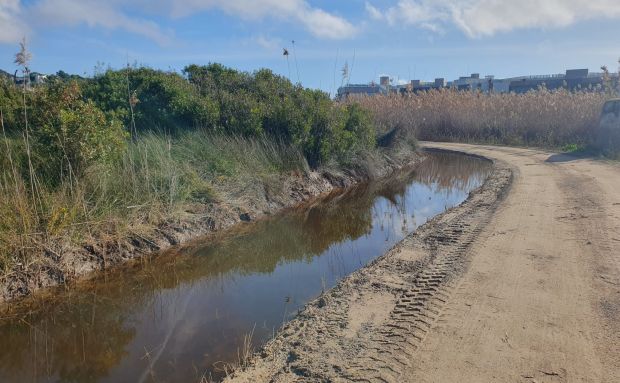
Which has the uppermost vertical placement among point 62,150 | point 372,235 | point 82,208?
point 62,150

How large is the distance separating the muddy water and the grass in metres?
0.88

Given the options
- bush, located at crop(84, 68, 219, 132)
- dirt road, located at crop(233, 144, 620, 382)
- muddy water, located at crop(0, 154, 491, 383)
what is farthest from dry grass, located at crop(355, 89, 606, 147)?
dirt road, located at crop(233, 144, 620, 382)

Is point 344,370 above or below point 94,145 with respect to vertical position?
below

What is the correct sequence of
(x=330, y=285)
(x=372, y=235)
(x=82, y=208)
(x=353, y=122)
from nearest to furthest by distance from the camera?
1. (x=330, y=285)
2. (x=82, y=208)
3. (x=372, y=235)
4. (x=353, y=122)

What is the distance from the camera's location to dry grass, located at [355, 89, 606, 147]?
78.1ft

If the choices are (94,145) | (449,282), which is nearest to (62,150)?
(94,145)

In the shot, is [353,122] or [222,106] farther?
[353,122]

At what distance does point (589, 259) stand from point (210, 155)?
27.4ft

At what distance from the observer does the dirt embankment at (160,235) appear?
6.90 meters

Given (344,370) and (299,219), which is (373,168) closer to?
(299,219)

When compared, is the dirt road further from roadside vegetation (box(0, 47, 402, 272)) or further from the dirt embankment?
roadside vegetation (box(0, 47, 402, 272))

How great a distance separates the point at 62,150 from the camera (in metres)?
8.43

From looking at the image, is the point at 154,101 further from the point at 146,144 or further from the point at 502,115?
the point at 502,115

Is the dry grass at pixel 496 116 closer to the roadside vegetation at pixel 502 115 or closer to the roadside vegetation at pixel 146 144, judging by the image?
A: the roadside vegetation at pixel 502 115
